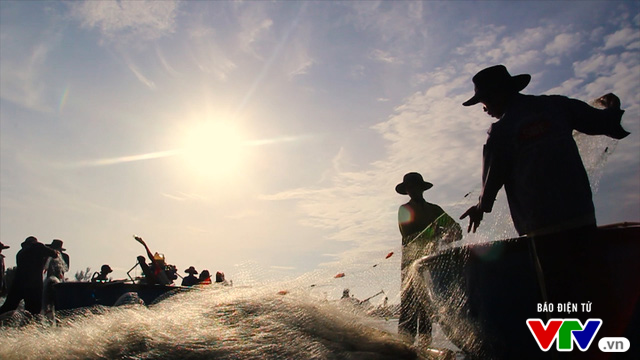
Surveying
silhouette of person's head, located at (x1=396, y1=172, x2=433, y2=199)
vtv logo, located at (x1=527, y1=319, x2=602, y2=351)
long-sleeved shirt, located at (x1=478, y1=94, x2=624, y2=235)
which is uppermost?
silhouette of person's head, located at (x1=396, y1=172, x2=433, y2=199)

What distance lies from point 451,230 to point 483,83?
161cm

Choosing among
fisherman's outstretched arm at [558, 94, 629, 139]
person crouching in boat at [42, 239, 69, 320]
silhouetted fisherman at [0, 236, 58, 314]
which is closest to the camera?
fisherman's outstretched arm at [558, 94, 629, 139]

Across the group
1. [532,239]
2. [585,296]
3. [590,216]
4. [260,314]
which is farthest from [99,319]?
[590,216]

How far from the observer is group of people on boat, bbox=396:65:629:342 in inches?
82.4

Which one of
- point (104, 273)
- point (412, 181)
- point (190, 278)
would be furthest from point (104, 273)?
point (412, 181)

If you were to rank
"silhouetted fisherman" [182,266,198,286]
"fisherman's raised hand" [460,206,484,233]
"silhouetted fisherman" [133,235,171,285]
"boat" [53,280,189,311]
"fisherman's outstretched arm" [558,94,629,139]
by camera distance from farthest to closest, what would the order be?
1. "silhouetted fisherman" [182,266,198,286]
2. "silhouetted fisherman" [133,235,171,285]
3. "boat" [53,280,189,311]
4. "fisherman's raised hand" [460,206,484,233]
5. "fisherman's outstretched arm" [558,94,629,139]

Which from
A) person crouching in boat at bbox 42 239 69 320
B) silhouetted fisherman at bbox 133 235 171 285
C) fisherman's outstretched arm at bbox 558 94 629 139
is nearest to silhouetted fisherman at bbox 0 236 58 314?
person crouching in boat at bbox 42 239 69 320

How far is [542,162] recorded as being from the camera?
218 cm

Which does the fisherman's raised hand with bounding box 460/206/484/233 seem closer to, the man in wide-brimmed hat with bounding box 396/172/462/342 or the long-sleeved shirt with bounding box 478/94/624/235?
the long-sleeved shirt with bounding box 478/94/624/235

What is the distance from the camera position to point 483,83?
2.66 m

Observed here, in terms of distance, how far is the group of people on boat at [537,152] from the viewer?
2.09 m

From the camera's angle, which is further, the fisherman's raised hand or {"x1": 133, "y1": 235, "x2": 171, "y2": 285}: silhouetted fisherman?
{"x1": 133, "y1": 235, "x2": 171, "y2": 285}: silhouetted fisherman

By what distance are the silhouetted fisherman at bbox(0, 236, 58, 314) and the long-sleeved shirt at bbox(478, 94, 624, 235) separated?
27.8ft

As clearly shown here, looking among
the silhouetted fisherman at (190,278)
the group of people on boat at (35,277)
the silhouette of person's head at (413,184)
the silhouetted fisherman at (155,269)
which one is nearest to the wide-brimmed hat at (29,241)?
the group of people on boat at (35,277)
